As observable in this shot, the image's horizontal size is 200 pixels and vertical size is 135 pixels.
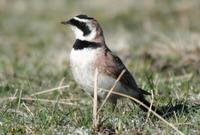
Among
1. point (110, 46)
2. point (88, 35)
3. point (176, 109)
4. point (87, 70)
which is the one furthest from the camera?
point (110, 46)

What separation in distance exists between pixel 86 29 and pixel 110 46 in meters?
5.20

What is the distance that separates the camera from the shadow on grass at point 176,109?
22.8 ft

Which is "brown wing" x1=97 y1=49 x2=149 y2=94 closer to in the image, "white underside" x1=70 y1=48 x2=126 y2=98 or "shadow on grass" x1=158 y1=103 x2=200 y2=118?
"white underside" x1=70 y1=48 x2=126 y2=98

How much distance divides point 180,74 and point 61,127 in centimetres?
389

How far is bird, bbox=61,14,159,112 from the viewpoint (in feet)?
23.4

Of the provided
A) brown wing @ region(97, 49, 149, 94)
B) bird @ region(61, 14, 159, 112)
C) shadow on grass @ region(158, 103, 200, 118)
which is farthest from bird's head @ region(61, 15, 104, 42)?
shadow on grass @ region(158, 103, 200, 118)

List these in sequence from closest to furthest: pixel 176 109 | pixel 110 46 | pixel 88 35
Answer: pixel 176 109 → pixel 88 35 → pixel 110 46

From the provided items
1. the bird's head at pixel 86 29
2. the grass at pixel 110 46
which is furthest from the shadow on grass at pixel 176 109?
the bird's head at pixel 86 29

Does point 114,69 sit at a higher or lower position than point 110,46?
higher

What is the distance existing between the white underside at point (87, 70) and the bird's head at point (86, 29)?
22 centimetres

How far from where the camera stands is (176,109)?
7207mm

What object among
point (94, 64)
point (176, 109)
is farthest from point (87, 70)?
point (176, 109)

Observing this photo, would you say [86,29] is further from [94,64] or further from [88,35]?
[94,64]

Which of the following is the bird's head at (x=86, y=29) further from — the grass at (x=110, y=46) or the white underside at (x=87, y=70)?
the grass at (x=110, y=46)
